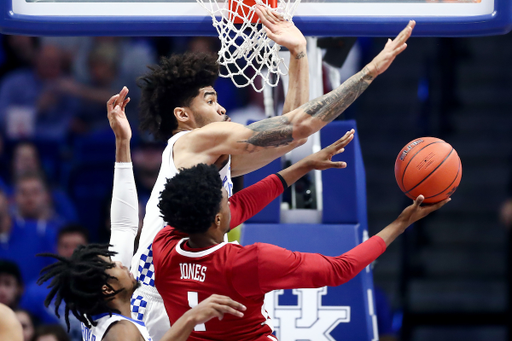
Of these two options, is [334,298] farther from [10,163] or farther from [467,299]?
[10,163]

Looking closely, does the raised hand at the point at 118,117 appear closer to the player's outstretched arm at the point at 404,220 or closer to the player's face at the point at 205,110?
the player's face at the point at 205,110

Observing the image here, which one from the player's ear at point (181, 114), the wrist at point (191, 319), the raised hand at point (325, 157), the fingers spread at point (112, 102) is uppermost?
the fingers spread at point (112, 102)

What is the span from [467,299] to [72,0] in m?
4.47

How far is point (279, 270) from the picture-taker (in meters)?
2.22

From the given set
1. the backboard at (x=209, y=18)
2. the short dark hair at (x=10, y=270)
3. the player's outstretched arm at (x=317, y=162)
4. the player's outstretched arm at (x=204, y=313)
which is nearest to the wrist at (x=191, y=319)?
the player's outstretched arm at (x=204, y=313)

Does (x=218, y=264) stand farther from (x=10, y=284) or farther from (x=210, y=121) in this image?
(x=10, y=284)

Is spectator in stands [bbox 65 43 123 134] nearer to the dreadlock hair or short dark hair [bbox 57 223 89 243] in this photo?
short dark hair [bbox 57 223 89 243]

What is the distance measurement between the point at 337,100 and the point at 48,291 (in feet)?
10.8

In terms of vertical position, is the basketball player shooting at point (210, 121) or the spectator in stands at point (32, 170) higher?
the basketball player shooting at point (210, 121)

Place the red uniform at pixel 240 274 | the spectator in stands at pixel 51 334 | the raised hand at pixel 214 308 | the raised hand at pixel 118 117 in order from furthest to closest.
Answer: the spectator in stands at pixel 51 334 < the raised hand at pixel 118 117 < the red uniform at pixel 240 274 < the raised hand at pixel 214 308

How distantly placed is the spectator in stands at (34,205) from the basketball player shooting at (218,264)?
3.40 m

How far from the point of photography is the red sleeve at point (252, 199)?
2.80 m

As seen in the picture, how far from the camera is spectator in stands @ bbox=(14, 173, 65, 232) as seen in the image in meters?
5.49

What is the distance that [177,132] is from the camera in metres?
3.16
